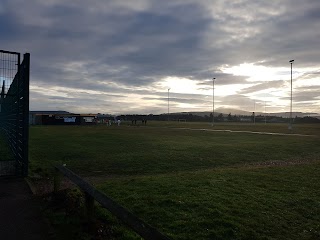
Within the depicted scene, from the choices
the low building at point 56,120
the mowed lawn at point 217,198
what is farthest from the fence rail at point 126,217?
the low building at point 56,120

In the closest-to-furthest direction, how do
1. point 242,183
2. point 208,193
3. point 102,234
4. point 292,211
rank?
point 102,234 < point 292,211 < point 208,193 < point 242,183

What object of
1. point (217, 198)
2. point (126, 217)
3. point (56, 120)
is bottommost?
point (217, 198)

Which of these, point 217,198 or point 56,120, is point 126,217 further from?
point 56,120

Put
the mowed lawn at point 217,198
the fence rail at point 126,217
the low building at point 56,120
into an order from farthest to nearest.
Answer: the low building at point 56,120
the mowed lawn at point 217,198
the fence rail at point 126,217

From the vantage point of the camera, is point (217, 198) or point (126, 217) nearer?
point (126, 217)

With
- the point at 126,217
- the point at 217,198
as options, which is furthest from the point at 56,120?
the point at 126,217

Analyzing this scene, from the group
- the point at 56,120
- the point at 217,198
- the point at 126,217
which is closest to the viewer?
the point at 126,217

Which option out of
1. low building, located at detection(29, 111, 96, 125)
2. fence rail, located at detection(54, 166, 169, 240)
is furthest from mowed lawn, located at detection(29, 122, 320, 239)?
low building, located at detection(29, 111, 96, 125)

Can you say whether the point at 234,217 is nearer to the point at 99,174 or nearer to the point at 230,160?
the point at 99,174

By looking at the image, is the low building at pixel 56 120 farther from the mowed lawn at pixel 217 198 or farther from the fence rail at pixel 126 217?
→ the fence rail at pixel 126 217

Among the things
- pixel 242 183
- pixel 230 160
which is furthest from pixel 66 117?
pixel 242 183

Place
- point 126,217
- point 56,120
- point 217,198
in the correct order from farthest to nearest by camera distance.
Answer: point 56,120 → point 217,198 → point 126,217

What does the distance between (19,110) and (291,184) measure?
756cm

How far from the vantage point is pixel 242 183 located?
8586 millimetres
